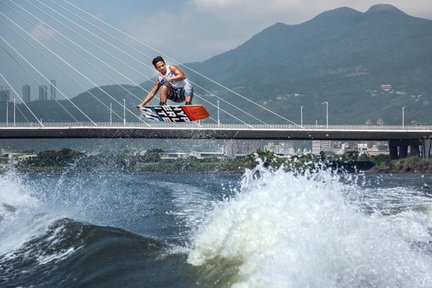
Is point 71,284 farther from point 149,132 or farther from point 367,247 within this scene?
point 149,132

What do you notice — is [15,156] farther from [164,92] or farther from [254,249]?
[254,249]

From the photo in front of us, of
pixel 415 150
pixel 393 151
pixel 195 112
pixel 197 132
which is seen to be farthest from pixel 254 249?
pixel 393 151

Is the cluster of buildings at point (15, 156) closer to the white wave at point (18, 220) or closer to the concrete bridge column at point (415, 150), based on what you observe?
the concrete bridge column at point (415, 150)

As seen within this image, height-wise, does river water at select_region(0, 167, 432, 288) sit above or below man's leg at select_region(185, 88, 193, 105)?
below

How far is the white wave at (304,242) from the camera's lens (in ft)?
24.7

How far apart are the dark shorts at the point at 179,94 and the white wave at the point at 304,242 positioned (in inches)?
90.4

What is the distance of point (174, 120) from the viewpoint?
1371 centimetres

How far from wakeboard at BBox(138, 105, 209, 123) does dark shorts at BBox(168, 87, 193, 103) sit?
539 mm

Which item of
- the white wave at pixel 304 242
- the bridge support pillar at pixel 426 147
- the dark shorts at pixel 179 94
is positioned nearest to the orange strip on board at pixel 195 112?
the dark shorts at pixel 179 94

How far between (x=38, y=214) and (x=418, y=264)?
8566 mm

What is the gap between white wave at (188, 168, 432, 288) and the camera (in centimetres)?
752

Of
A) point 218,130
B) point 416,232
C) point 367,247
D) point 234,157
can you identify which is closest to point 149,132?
point 218,130

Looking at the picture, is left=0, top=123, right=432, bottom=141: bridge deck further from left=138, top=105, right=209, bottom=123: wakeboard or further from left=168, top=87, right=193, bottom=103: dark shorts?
left=168, top=87, right=193, bottom=103: dark shorts

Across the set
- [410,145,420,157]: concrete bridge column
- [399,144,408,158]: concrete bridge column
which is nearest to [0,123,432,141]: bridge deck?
[410,145,420,157]: concrete bridge column
